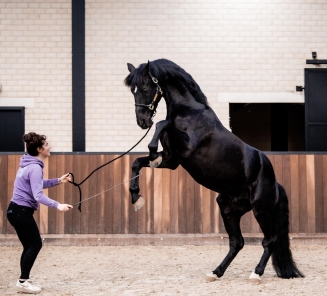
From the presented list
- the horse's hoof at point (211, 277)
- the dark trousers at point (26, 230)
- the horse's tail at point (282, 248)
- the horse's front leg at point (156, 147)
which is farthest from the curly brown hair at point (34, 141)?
the horse's tail at point (282, 248)

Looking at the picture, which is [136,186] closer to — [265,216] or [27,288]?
[27,288]

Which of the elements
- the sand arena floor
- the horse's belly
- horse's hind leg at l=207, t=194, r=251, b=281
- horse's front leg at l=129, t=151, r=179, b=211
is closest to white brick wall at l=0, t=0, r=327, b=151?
the sand arena floor

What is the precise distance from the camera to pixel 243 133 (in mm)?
16000

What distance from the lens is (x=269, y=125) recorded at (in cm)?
1554

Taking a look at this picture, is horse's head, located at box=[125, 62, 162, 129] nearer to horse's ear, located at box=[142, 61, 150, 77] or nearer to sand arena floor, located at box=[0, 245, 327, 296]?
horse's ear, located at box=[142, 61, 150, 77]

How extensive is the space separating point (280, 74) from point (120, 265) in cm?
418

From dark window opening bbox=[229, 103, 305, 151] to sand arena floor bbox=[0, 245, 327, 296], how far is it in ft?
14.8

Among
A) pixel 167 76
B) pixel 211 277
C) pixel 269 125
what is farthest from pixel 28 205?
pixel 269 125

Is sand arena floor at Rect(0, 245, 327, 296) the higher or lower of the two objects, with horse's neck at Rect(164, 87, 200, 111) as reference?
lower

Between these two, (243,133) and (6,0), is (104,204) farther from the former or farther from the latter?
(243,133)

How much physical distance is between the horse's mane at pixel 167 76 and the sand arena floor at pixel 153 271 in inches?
62.4

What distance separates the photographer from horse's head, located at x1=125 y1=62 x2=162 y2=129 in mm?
5684

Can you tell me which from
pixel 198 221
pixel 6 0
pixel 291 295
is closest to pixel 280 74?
pixel 198 221

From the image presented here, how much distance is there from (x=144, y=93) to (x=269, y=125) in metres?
10.1
